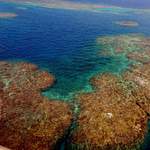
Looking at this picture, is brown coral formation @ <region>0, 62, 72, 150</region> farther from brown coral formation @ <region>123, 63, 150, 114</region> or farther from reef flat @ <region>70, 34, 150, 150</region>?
brown coral formation @ <region>123, 63, 150, 114</region>

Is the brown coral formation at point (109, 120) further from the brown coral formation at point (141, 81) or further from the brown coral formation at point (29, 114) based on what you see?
the brown coral formation at point (29, 114)

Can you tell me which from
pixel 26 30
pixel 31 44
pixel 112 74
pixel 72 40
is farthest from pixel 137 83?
pixel 26 30

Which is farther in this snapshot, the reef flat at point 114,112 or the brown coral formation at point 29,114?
the reef flat at point 114,112

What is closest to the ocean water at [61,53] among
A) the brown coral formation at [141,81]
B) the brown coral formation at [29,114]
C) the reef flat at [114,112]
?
the reef flat at [114,112]

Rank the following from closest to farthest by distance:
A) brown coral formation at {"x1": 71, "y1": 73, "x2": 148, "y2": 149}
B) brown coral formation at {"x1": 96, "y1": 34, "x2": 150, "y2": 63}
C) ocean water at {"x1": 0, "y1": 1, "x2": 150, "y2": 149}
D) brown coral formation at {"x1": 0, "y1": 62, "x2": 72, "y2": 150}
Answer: brown coral formation at {"x1": 0, "y1": 62, "x2": 72, "y2": 150} → brown coral formation at {"x1": 71, "y1": 73, "x2": 148, "y2": 149} → ocean water at {"x1": 0, "y1": 1, "x2": 150, "y2": 149} → brown coral formation at {"x1": 96, "y1": 34, "x2": 150, "y2": 63}

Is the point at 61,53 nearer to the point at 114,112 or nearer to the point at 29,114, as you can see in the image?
the point at 29,114

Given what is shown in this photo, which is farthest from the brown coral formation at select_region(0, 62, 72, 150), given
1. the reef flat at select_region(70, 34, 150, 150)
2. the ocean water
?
the reef flat at select_region(70, 34, 150, 150)

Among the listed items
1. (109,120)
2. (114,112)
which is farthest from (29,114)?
(114,112)
